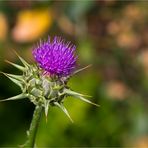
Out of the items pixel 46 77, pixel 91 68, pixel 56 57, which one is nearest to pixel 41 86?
pixel 46 77

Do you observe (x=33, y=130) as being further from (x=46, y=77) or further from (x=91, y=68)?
(x=91, y=68)

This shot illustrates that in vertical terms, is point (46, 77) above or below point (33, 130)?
above

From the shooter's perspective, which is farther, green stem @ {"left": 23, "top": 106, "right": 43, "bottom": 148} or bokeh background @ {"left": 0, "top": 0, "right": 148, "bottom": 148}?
bokeh background @ {"left": 0, "top": 0, "right": 148, "bottom": 148}

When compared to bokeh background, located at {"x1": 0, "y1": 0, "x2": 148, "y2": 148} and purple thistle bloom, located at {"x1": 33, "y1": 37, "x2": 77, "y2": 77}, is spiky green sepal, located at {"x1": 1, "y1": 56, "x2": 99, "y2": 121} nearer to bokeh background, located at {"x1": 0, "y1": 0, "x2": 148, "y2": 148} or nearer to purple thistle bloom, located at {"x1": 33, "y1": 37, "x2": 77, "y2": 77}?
purple thistle bloom, located at {"x1": 33, "y1": 37, "x2": 77, "y2": 77}

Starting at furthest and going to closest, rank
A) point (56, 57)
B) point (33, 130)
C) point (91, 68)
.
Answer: point (91, 68) → point (56, 57) → point (33, 130)

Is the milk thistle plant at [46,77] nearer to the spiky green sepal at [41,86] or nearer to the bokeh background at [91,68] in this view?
the spiky green sepal at [41,86]

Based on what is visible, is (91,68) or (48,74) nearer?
(48,74)

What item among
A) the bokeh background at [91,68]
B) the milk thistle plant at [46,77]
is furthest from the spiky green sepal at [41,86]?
the bokeh background at [91,68]

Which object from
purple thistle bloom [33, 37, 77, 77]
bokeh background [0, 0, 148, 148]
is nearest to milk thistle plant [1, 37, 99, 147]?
purple thistle bloom [33, 37, 77, 77]
